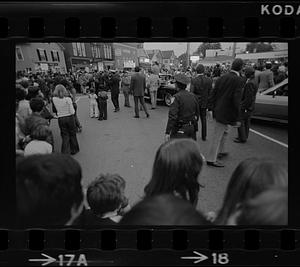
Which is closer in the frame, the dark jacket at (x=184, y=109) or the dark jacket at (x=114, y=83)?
the dark jacket at (x=184, y=109)

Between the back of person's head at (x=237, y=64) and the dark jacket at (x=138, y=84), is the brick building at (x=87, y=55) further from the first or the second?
the back of person's head at (x=237, y=64)

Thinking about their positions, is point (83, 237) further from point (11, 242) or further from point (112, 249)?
point (11, 242)

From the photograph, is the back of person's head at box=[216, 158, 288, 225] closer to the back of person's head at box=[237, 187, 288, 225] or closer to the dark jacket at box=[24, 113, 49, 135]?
the back of person's head at box=[237, 187, 288, 225]

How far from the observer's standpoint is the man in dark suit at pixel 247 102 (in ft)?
8.26

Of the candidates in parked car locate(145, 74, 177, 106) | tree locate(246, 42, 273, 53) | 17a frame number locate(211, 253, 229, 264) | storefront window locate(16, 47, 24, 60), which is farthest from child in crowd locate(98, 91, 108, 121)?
17a frame number locate(211, 253, 229, 264)

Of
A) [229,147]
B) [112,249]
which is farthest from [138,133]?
[112,249]

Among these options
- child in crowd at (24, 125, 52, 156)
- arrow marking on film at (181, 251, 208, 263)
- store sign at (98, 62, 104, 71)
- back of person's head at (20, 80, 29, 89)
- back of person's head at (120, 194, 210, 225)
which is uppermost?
store sign at (98, 62, 104, 71)

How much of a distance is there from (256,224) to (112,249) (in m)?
0.87

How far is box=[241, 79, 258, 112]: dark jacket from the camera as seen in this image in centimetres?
254

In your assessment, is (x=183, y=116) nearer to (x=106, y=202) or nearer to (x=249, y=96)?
(x=249, y=96)

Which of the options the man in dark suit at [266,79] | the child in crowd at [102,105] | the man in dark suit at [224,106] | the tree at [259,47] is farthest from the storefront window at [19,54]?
the man in dark suit at [266,79]

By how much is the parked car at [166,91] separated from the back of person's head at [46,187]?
0.66 m

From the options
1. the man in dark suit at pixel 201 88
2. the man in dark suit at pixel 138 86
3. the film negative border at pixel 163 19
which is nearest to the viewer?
the film negative border at pixel 163 19

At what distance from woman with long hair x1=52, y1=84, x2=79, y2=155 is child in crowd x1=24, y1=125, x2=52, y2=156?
0.27 ft
